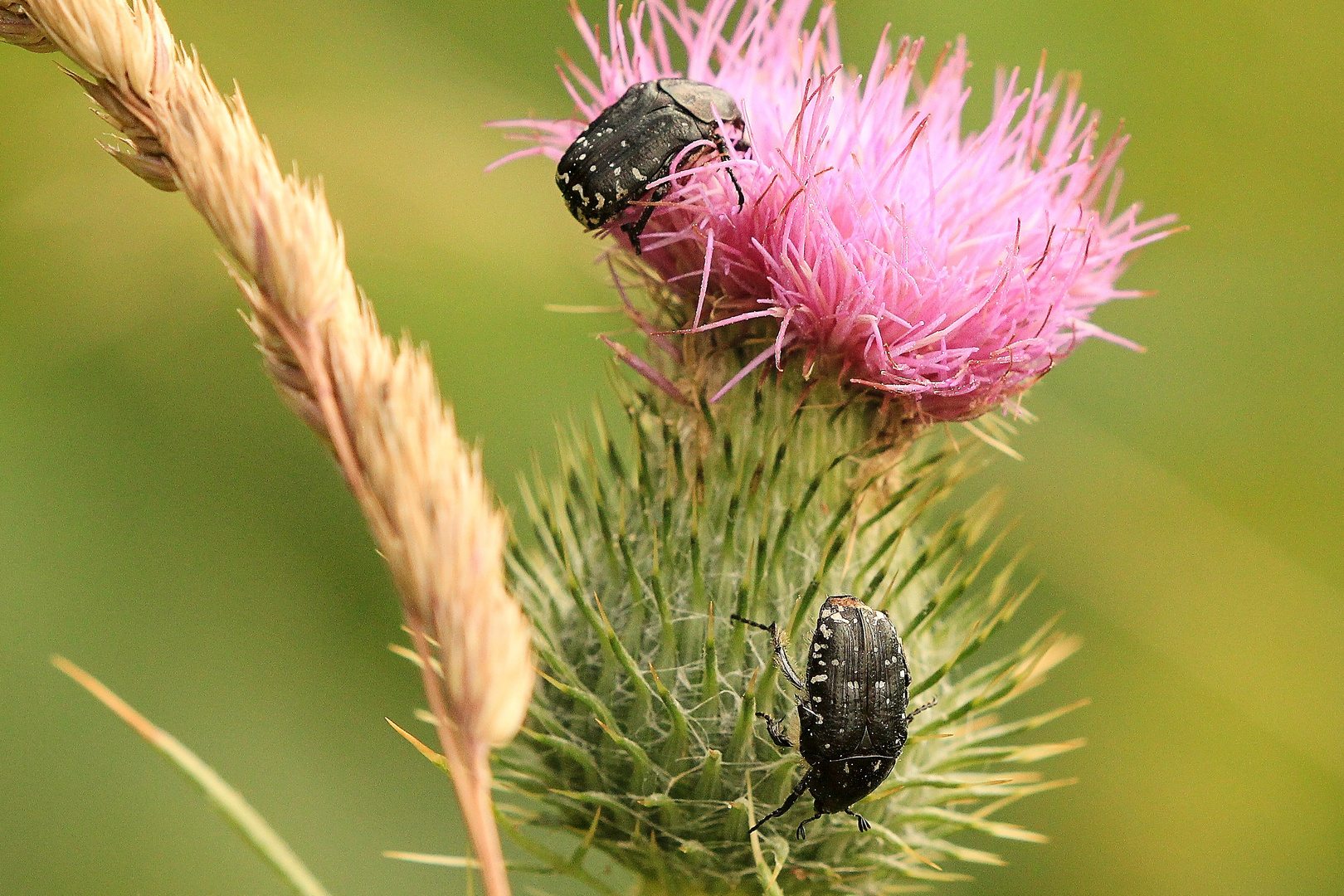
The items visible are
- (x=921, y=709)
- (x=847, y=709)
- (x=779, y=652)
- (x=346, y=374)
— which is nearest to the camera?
(x=346, y=374)

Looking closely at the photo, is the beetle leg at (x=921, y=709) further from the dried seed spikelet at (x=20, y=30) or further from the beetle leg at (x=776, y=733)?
the dried seed spikelet at (x=20, y=30)

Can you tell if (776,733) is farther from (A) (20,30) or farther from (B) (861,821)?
(A) (20,30)

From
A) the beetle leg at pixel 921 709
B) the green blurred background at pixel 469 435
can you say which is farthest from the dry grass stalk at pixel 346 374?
the green blurred background at pixel 469 435

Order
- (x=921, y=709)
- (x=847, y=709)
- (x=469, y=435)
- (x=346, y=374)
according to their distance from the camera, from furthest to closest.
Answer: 1. (x=469, y=435)
2. (x=921, y=709)
3. (x=847, y=709)
4. (x=346, y=374)

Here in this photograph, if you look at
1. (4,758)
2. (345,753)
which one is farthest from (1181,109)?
(4,758)

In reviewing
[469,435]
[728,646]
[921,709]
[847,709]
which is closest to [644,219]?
[728,646]

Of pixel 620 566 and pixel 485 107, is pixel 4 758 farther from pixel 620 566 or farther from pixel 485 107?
pixel 485 107
